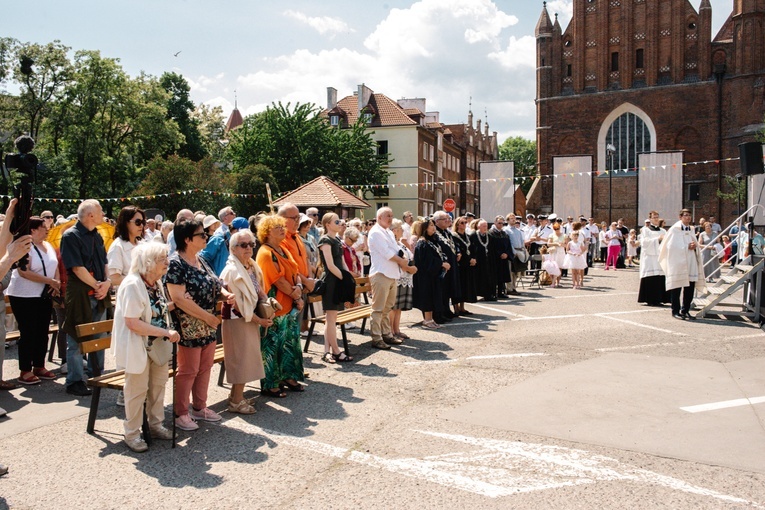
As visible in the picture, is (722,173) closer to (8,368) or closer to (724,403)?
(724,403)

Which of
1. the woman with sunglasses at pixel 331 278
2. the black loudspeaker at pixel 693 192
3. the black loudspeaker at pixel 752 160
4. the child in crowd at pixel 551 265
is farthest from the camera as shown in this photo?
the black loudspeaker at pixel 693 192

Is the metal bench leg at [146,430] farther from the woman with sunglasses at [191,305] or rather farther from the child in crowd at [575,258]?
the child in crowd at [575,258]

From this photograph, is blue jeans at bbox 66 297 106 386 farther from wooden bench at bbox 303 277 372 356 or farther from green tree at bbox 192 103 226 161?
green tree at bbox 192 103 226 161

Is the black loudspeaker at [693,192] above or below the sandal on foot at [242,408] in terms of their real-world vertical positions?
above

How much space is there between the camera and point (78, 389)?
6.67 m

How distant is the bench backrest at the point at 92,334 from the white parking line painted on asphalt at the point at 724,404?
540cm

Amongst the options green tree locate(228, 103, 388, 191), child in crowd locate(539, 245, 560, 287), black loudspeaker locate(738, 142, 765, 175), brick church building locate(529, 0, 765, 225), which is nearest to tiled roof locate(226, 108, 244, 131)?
green tree locate(228, 103, 388, 191)

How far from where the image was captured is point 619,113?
47375 mm

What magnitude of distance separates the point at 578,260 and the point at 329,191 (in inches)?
390

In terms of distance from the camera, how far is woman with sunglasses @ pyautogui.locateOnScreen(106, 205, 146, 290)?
6586 millimetres

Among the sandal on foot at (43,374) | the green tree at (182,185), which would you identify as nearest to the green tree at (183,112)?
the green tree at (182,185)

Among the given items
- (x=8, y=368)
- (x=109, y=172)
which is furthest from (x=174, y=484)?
(x=109, y=172)

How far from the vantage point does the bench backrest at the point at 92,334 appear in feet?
18.6

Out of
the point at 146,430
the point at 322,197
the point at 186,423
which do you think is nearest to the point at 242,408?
the point at 186,423
